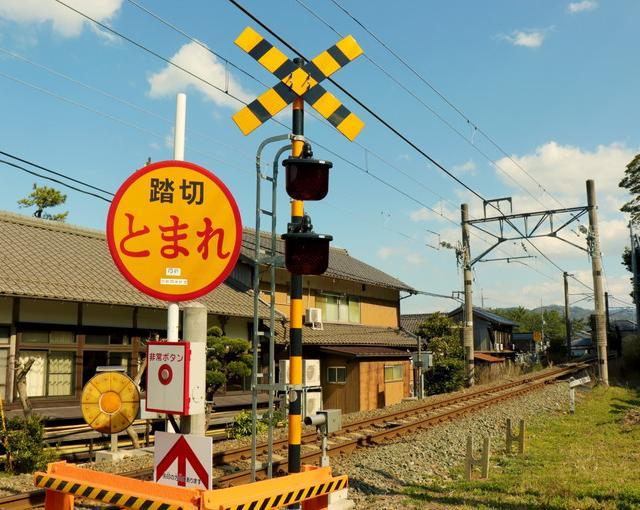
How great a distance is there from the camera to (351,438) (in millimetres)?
14070

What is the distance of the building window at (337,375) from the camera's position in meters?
25.0

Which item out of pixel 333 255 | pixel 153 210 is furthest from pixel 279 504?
pixel 333 255

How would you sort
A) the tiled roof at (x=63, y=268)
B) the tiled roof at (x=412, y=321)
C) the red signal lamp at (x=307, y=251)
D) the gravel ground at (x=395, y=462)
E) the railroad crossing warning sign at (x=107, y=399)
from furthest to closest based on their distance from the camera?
the tiled roof at (x=412, y=321), the tiled roof at (x=63, y=268), the railroad crossing warning sign at (x=107, y=399), the gravel ground at (x=395, y=462), the red signal lamp at (x=307, y=251)

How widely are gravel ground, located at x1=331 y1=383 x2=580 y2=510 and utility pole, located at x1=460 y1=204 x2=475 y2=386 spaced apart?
889 centimetres

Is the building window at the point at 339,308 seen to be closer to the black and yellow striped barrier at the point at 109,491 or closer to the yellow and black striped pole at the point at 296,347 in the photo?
the yellow and black striped pole at the point at 296,347

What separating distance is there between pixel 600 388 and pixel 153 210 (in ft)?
83.6

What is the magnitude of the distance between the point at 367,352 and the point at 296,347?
745 inches

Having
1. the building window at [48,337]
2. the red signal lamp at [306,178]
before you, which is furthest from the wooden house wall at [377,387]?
the red signal lamp at [306,178]

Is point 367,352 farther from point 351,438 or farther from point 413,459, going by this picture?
point 413,459

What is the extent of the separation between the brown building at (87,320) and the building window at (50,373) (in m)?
0.02

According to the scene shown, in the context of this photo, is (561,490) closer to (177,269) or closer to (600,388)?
(177,269)

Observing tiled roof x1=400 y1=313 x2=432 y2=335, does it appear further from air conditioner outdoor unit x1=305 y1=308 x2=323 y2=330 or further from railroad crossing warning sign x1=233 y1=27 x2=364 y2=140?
railroad crossing warning sign x1=233 y1=27 x2=364 y2=140

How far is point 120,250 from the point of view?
4070 millimetres

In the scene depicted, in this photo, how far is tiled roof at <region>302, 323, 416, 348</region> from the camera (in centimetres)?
2479
